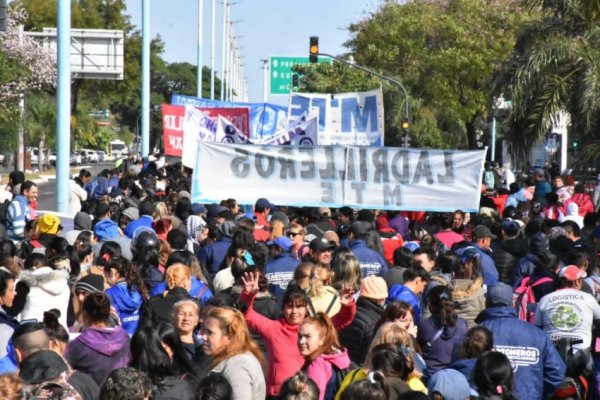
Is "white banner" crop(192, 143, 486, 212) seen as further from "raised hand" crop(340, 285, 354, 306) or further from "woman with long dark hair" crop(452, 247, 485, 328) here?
"raised hand" crop(340, 285, 354, 306)

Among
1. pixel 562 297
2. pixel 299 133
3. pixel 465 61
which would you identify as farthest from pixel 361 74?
pixel 562 297

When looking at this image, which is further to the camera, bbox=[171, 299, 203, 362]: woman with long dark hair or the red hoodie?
the red hoodie

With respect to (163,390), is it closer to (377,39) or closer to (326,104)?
(326,104)

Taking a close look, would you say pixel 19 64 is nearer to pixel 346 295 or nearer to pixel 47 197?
pixel 47 197

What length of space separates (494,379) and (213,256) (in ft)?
19.8

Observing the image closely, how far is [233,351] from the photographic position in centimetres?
687

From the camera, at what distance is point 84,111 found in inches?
2842

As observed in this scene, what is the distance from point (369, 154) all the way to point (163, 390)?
966 cm

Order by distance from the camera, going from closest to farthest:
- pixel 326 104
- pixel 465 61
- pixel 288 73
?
pixel 326 104, pixel 465 61, pixel 288 73

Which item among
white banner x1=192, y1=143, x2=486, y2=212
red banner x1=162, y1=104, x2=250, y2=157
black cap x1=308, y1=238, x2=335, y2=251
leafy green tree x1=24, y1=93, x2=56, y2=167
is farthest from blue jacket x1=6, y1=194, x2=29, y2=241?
leafy green tree x1=24, y1=93, x2=56, y2=167

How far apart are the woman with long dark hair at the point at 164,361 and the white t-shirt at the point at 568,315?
324cm

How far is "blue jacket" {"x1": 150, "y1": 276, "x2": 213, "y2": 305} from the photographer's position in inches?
365

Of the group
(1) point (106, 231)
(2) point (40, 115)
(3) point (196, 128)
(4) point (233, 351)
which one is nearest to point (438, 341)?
(4) point (233, 351)

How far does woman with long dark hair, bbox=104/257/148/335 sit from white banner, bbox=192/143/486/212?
20.4 ft
